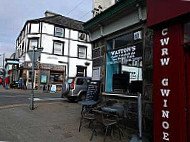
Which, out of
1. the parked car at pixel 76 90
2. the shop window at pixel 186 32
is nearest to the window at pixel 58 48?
the parked car at pixel 76 90

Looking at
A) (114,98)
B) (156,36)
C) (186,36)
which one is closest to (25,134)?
(114,98)

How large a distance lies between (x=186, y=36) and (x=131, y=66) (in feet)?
8.36

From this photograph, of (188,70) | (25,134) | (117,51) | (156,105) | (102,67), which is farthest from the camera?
(102,67)

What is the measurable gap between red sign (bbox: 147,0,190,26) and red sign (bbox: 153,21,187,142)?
0.21m

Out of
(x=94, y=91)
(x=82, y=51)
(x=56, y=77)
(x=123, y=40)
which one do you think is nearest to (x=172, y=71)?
(x=123, y=40)

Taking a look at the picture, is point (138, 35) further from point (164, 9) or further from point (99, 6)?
point (99, 6)

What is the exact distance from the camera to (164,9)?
145 inches

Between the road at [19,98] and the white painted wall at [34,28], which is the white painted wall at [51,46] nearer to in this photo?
the white painted wall at [34,28]

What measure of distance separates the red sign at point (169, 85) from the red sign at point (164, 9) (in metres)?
0.21

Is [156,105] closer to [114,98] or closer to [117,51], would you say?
[114,98]

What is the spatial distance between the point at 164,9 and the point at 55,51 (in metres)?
20.3

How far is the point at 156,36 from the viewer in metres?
4.02

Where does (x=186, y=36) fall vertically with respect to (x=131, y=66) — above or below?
above

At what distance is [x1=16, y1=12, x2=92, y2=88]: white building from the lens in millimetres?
21797
